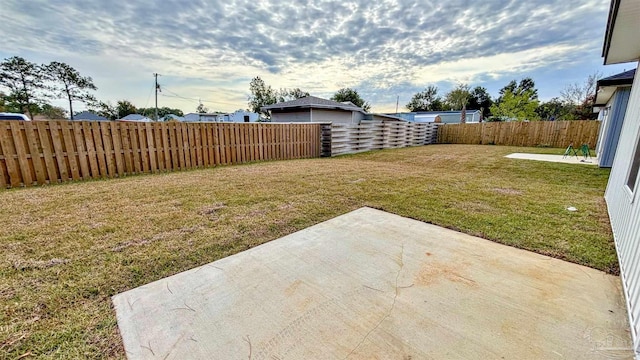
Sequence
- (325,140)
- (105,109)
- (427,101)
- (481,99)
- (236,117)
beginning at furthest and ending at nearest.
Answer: (427,101), (481,99), (105,109), (236,117), (325,140)

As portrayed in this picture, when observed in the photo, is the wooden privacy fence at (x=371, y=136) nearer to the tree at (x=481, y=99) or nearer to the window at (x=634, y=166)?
the window at (x=634, y=166)

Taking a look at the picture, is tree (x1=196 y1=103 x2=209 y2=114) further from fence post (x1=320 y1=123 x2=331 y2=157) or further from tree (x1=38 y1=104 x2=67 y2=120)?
fence post (x1=320 y1=123 x2=331 y2=157)

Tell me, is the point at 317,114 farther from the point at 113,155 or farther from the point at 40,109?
the point at 40,109

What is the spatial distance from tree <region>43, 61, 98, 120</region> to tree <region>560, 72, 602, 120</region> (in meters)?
55.5

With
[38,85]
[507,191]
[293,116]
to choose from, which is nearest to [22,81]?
[38,85]

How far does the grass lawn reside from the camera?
1.76 meters

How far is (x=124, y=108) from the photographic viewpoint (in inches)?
1828

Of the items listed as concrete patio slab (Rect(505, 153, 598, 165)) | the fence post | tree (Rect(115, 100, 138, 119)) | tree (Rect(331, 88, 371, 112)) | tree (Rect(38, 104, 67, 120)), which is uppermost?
tree (Rect(331, 88, 371, 112))

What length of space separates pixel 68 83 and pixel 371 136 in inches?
1459

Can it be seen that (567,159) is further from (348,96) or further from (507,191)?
(348,96)

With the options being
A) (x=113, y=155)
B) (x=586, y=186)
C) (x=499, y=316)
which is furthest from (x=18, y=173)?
(x=586, y=186)

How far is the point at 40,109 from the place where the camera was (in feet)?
91.9

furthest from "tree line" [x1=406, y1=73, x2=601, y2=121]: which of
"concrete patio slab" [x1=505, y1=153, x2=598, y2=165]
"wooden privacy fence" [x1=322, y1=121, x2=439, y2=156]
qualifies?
"concrete patio slab" [x1=505, y1=153, x2=598, y2=165]

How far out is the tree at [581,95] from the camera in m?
26.3
